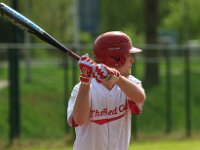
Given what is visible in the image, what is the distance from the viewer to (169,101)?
54.4 feet

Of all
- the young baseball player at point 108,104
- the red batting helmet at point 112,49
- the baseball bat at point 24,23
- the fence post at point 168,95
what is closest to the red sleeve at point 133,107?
the young baseball player at point 108,104

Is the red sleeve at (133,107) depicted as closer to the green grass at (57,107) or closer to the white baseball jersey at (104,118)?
the white baseball jersey at (104,118)

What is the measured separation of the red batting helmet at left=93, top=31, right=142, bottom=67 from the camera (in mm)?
4684

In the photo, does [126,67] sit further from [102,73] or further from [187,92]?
[187,92]

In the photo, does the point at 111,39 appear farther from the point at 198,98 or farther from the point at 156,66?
the point at 198,98

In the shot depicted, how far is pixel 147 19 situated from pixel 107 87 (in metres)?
17.9

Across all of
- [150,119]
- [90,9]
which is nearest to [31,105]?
[150,119]

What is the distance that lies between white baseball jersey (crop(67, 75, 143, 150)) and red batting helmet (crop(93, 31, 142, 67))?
0.21 metres

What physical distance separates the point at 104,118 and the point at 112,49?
0.53 meters

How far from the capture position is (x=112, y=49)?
4684 mm

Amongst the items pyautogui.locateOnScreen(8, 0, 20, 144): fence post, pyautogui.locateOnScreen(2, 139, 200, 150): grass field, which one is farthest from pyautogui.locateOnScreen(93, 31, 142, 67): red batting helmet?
pyautogui.locateOnScreen(8, 0, 20, 144): fence post

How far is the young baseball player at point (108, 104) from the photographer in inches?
184

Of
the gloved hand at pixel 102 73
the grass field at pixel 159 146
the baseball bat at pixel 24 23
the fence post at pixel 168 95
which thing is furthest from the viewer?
the fence post at pixel 168 95

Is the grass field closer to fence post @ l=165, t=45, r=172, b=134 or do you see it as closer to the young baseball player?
fence post @ l=165, t=45, r=172, b=134
